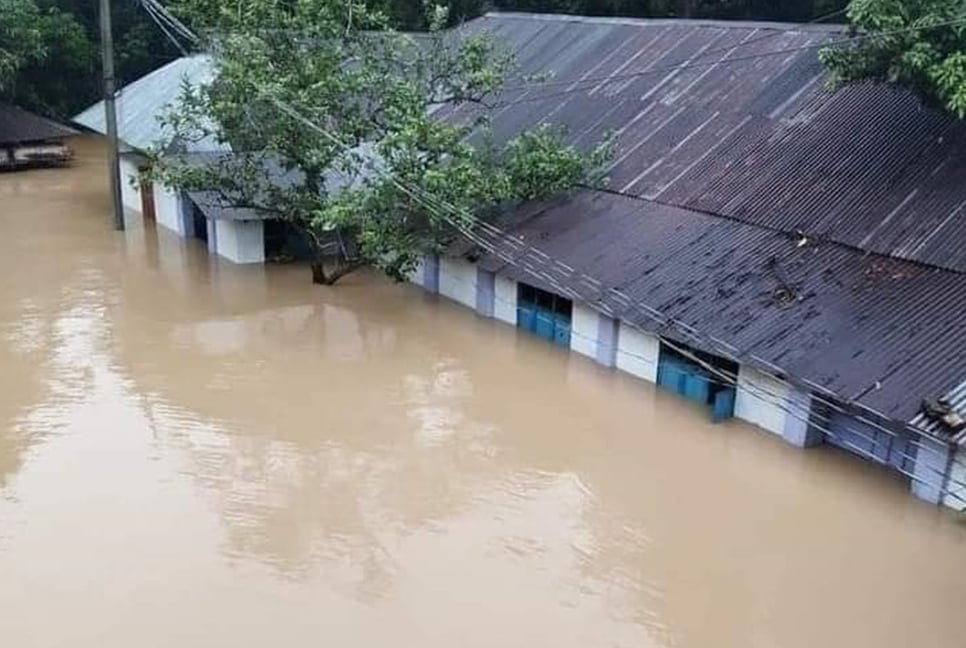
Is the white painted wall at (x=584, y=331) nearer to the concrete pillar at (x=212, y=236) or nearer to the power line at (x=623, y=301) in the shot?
the power line at (x=623, y=301)

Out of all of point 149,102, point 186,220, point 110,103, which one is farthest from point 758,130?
point 149,102

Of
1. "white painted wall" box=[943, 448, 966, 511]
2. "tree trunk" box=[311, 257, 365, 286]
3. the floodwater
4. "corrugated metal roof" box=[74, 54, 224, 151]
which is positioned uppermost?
"corrugated metal roof" box=[74, 54, 224, 151]

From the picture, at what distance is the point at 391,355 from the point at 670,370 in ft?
15.3

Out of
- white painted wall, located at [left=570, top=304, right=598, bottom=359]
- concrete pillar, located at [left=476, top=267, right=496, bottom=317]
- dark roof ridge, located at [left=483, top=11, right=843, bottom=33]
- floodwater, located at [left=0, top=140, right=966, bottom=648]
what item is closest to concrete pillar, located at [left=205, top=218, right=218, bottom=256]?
floodwater, located at [left=0, top=140, right=966, bottom=648]

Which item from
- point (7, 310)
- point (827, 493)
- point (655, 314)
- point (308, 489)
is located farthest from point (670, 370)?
point (7, 310)

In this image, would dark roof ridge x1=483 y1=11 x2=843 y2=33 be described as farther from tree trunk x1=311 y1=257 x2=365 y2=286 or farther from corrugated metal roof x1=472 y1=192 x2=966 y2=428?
tree trunk x1=311 y1=257 x2=365 y2=286

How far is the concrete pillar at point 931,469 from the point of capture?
11.4m

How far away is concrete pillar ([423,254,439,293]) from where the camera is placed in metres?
19.3

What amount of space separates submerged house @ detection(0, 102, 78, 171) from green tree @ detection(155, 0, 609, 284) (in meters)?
15.7

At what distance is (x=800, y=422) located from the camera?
1303 centimetres

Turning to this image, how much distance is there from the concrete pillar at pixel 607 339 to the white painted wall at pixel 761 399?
7.84 feet

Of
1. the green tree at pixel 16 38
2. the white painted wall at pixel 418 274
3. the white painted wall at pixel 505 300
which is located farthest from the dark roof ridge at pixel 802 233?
the green tree at pixel 16 38

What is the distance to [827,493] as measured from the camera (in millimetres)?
12156

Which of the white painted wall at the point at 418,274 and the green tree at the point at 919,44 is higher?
the green tree at the point at 919,44
